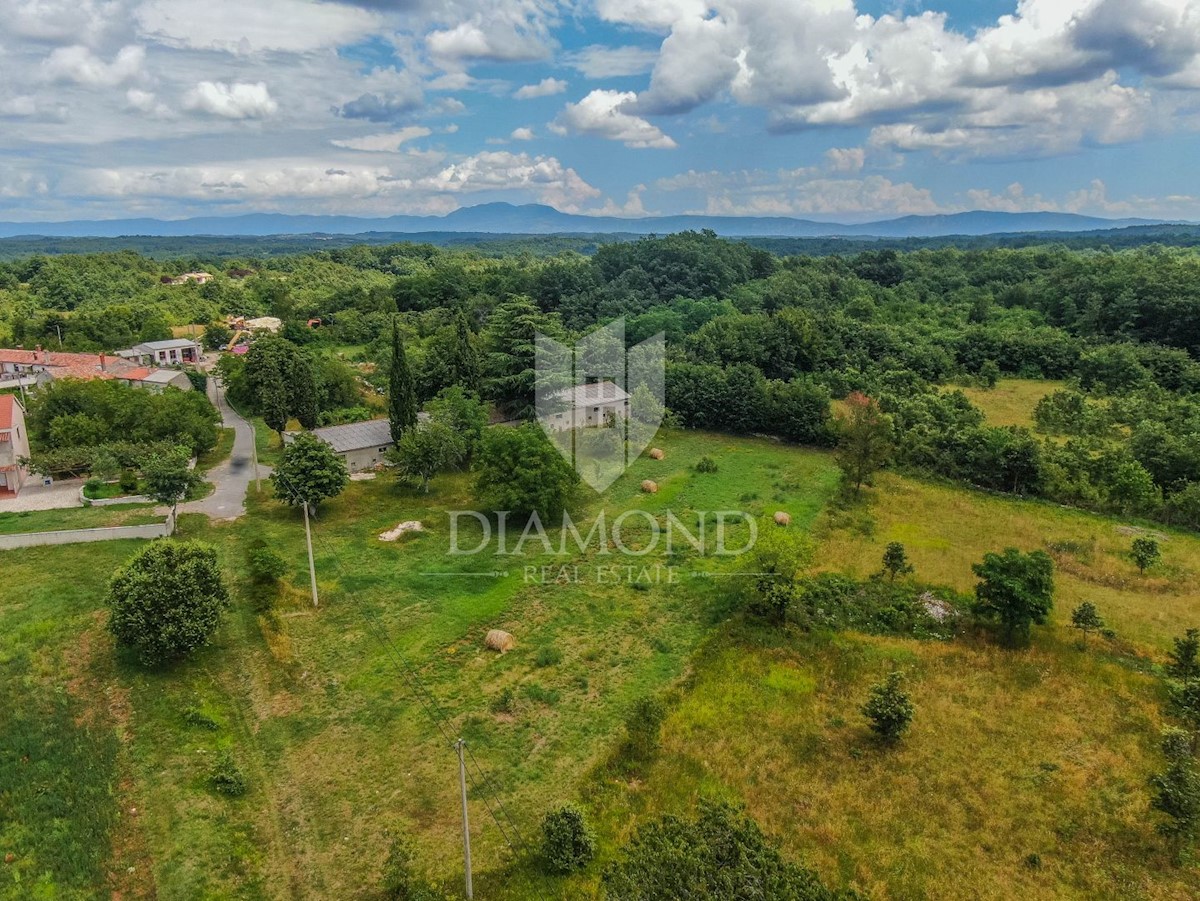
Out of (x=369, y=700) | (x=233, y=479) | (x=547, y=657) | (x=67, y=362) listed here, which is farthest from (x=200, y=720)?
(x=67, y=362)

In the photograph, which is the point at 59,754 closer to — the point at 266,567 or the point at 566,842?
the point at 266,567

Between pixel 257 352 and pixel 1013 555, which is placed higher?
pixel 257 352

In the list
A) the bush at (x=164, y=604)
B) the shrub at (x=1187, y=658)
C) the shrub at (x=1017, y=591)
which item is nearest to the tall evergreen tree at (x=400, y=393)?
the bush at (x=164, y=604)

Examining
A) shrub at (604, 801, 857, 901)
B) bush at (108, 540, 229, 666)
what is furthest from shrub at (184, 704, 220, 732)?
shrub at (604, 801, 857, 901)

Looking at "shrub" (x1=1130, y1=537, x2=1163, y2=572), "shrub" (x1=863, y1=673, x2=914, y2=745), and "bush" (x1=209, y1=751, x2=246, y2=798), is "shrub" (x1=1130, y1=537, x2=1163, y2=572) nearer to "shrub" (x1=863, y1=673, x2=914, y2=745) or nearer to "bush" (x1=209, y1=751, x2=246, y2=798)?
"shrub" (x1=863, y1=673, x2=914, y2=745)

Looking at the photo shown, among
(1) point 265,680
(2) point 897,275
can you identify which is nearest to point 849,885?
(1) point 265,680

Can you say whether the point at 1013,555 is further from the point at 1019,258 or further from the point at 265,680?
the point at 1019,258
